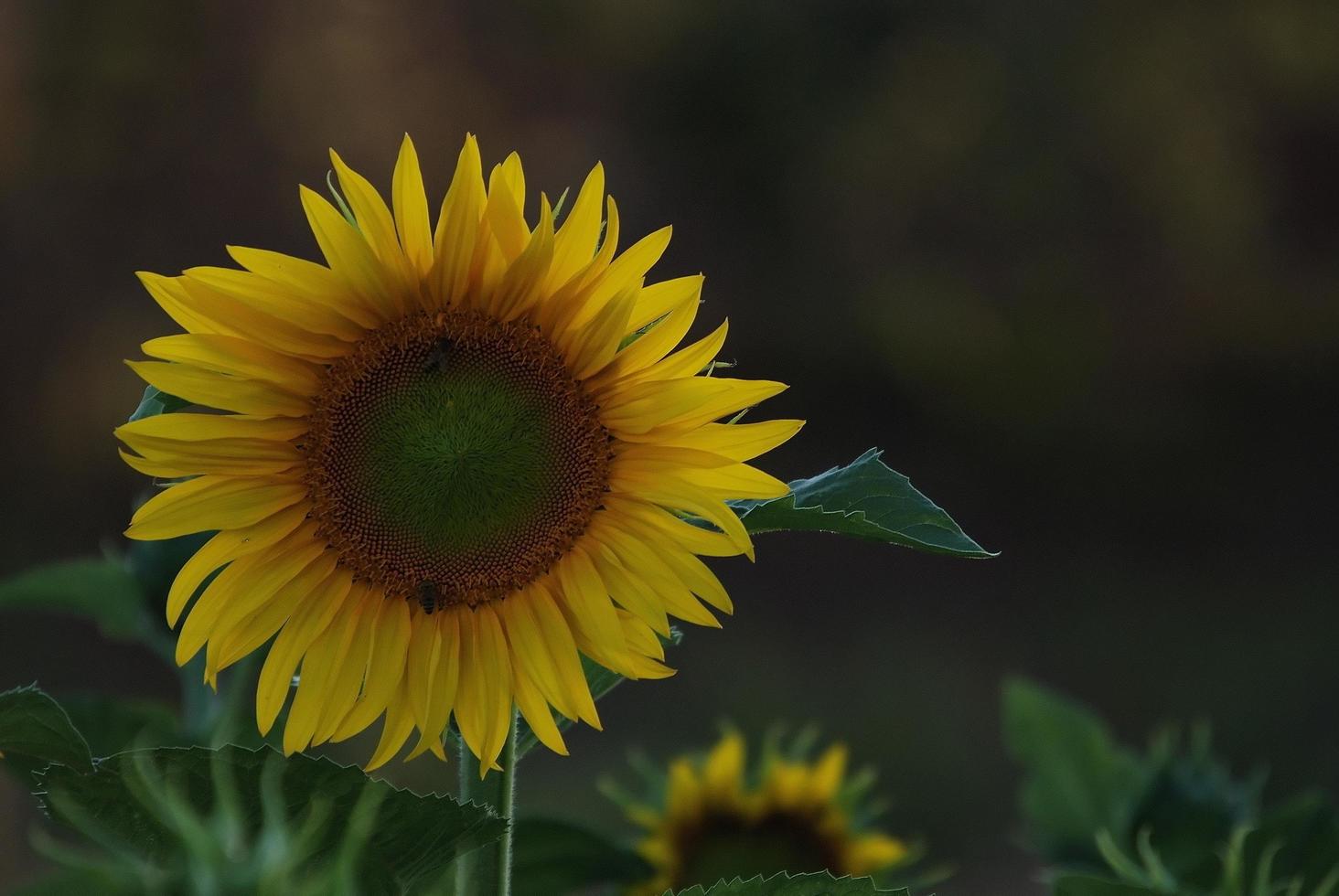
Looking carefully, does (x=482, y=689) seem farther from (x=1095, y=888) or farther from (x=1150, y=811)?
(x=1150, y=811)

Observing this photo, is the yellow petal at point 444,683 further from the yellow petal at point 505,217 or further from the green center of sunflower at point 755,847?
the green center of sunflower at point 755,847

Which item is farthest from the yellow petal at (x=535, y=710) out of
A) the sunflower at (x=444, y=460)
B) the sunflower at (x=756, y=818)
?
the sunflower at (x=756, y=818)

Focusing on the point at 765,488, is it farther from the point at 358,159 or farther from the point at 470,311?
the point at 358,159

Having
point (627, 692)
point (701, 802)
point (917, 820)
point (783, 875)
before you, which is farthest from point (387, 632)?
point (627, 692)

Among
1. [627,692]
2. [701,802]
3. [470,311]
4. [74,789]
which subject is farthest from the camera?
[627,692]

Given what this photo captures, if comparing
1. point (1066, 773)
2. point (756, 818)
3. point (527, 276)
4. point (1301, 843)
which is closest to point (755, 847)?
point (756, 818)

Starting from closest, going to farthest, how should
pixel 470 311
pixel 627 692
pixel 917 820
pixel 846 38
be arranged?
pixel 470 311, pixel 917 820, pixel 627 692, pixel 846 38

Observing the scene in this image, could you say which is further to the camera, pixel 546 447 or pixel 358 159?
pixel 358 159

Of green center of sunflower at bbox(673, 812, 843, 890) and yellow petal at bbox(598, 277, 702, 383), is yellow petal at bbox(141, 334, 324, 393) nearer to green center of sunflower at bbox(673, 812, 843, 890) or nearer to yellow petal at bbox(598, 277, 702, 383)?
yellow petal at bbox(598, 277, 702, 383)
